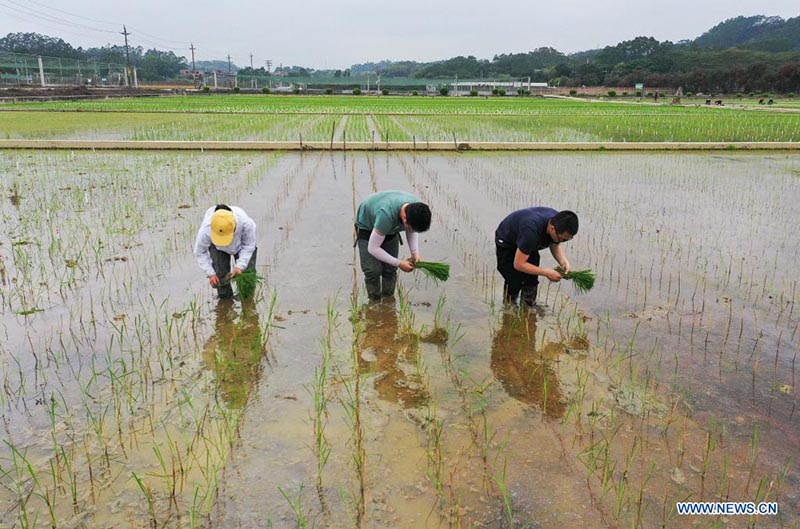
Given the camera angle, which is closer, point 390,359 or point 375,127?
point 390,359

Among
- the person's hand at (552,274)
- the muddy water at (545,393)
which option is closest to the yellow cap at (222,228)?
the muddy water at (545,393)

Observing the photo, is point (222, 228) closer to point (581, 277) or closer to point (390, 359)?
point (390, 359)

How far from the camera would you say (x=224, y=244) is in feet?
13.2

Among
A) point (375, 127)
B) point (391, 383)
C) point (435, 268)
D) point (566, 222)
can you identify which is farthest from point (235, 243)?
point (375, 127)

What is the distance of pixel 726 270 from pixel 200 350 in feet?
15.1

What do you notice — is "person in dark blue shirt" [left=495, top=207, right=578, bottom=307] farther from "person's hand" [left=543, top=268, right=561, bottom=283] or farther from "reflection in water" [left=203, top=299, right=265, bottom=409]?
"reflection in water" [left=203, top=299, right=265, bottom=409]

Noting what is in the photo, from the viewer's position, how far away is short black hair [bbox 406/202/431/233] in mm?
3625

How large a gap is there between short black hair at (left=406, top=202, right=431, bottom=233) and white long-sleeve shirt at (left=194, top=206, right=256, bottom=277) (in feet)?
4.12

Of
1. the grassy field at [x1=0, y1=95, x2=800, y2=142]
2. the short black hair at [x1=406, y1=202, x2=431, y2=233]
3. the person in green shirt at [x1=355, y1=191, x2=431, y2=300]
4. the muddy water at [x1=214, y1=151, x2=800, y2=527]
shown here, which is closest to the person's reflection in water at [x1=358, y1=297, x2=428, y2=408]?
the muddy water at [x1=214, y1=151, x2=800, y2=527]

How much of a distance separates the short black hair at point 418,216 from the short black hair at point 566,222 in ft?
2.67

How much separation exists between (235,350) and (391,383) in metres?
1.07

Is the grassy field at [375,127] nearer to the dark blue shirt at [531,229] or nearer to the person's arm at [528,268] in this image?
the dark blue shirt at [531,229]

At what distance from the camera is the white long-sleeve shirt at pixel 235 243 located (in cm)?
410

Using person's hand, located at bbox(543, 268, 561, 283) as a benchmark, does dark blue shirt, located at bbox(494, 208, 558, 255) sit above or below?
above
